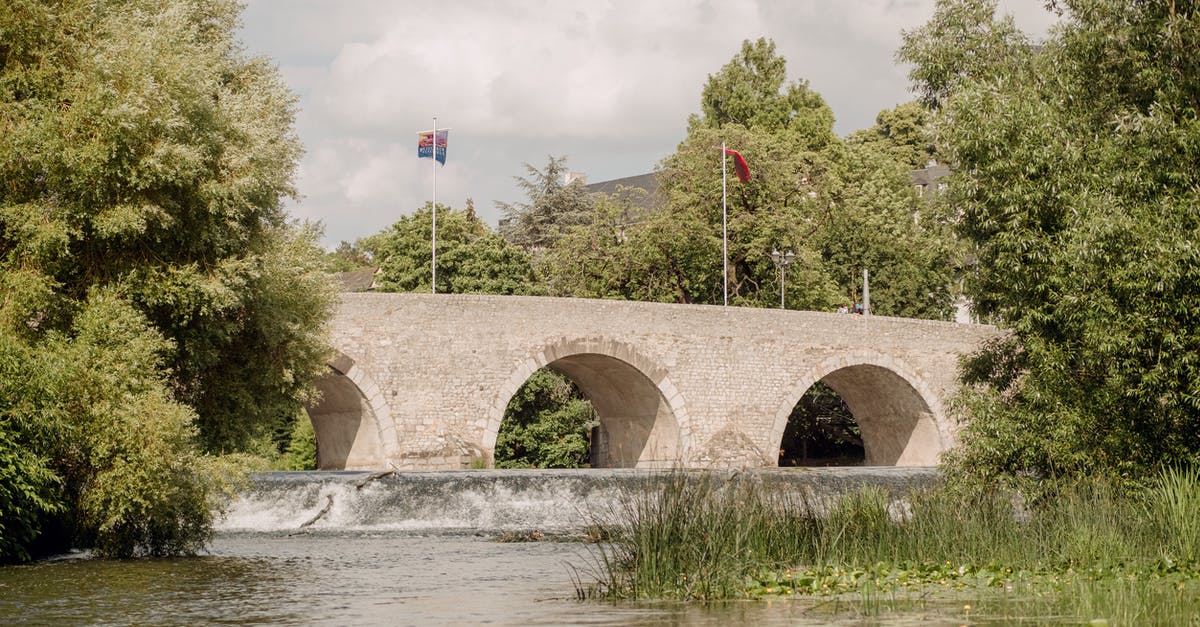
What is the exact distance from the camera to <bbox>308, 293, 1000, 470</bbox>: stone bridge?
27.0 metres

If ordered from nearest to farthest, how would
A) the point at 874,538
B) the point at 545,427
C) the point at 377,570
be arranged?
1. the point at 874,538
2. the point at 377,570
3. the point at 545,427

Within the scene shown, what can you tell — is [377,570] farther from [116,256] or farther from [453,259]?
[453,259]

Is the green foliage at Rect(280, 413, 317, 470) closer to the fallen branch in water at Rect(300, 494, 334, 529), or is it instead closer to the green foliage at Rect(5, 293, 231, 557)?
the fallen branch in water at Rect(300, 494, 334, 529)

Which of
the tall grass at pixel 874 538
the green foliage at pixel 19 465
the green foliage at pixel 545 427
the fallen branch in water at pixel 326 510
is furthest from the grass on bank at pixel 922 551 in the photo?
the green foliage at pixel 545 427

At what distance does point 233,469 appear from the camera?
1388 cm

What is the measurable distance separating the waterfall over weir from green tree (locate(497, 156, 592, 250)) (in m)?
31.6

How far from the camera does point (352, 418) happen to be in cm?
2769

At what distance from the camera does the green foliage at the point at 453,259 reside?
4259 cm

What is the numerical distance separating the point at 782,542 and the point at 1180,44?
6.85 meters

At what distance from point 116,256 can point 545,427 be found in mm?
25705

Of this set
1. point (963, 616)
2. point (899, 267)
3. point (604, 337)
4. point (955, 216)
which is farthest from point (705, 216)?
point (963, 616)

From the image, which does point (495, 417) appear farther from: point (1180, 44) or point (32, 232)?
point (1180, 44)

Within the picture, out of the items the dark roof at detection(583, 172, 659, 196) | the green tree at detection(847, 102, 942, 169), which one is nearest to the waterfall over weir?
the green tree at detection(847, 102, 942, 169)

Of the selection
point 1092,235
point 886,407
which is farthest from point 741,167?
point 1092,235
